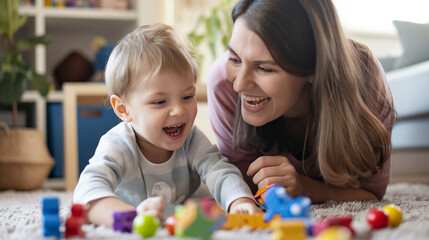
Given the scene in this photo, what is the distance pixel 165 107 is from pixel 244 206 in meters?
0.26

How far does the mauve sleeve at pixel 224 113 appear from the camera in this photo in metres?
1.30

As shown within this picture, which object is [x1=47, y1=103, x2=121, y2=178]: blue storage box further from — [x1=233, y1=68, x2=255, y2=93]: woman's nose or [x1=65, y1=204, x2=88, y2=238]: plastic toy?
[x1=65, y1=204, x2=88, y2=238]: plastic toy

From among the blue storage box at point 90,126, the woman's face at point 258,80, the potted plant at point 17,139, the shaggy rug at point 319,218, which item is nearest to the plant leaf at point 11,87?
the potted plant at point 17,139

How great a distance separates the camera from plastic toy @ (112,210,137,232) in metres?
0.81

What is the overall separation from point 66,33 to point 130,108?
2.18 meters

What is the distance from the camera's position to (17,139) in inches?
92.0

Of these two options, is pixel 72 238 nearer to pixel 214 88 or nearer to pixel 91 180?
pixel 91 180

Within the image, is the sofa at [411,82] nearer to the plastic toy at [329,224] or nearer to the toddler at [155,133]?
the toddler at [155,133]

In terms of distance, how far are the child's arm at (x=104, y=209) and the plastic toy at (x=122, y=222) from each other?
5 cm

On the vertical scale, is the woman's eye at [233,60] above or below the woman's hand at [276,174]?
above

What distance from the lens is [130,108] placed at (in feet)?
3.60

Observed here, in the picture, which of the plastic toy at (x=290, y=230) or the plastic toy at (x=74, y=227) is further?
the plastic toy at (x=74, y=227)

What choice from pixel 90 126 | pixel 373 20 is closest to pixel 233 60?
pixel 90 126

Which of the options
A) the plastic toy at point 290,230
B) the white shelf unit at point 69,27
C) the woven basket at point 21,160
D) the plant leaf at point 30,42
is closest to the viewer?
the plastic toy at point 290,230
